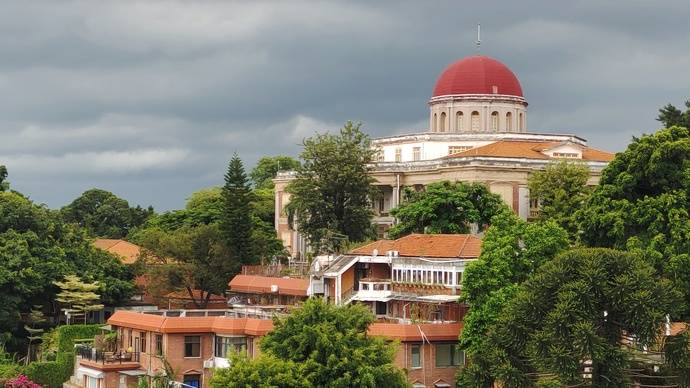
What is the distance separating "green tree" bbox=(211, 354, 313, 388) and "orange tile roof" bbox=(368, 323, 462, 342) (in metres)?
8.37

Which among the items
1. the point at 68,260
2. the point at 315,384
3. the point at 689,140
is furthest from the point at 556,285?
the point at 68,260

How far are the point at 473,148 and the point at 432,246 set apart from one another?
28345mm

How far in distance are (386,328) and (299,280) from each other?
12.5 m

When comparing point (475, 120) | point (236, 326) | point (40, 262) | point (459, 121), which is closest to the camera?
point (236, 326)

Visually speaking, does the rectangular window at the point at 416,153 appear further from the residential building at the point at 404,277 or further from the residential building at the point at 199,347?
the residential building at the point at 199,347

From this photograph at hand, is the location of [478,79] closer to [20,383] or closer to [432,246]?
[432,246]

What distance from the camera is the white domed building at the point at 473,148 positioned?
78375 mm

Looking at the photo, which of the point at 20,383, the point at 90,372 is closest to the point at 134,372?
the point at 90,372

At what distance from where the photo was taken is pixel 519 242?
4997cm

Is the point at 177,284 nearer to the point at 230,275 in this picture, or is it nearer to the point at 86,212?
the point at 230,275

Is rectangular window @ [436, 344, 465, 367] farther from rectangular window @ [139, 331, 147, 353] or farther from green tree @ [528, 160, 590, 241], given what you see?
green tree @ [528, 160, 590, 241]

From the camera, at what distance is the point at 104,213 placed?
397ft

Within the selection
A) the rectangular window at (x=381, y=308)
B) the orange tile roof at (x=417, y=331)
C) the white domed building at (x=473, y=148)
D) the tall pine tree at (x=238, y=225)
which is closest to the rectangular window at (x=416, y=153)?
the white domed building at (x=473, y=148)

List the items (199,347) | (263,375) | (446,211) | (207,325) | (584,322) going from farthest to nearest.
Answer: (446,211)
(199,347)
(207,325)
(263,375)
(584,322)
